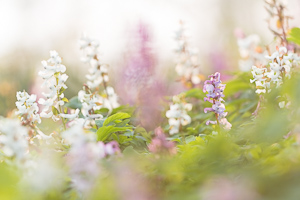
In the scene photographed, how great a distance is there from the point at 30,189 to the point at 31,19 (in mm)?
8391

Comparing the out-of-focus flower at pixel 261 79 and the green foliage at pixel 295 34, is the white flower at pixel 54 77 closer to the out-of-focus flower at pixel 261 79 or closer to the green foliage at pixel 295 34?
the out-of-focus flower at pixel 261 79

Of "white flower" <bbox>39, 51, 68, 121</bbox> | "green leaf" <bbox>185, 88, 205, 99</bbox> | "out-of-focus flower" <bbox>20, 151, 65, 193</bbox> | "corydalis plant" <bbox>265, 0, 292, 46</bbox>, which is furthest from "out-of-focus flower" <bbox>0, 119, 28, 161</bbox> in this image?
"corydalis plant" <bbox>265, 0, 292, 46</bbox>

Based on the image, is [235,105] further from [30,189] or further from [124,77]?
[30,189]

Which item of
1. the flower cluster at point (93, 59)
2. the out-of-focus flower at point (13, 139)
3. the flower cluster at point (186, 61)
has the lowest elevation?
the out-of-focus flower at point (13, 139)

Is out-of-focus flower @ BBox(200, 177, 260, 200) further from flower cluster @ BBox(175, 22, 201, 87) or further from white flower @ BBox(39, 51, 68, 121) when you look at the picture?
flower cluster @ BBox(175, 22, 201, 87)

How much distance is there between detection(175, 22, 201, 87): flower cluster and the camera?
4392 millimetres

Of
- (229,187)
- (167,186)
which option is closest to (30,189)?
(167,186)

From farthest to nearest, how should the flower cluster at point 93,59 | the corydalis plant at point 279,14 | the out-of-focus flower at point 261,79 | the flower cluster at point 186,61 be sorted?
the flower cluster at point 186,61 < the corydalis plant at point 279,14 < the flower cluster at point 93,59 < the out-of-focus flower at point 261,79

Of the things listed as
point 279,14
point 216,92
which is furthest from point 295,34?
point 279,14

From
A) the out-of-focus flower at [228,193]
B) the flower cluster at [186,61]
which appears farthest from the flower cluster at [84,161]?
the flower cluster at [186,61]

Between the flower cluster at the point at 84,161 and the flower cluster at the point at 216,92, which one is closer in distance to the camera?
the flower cluster at the point at 84,161

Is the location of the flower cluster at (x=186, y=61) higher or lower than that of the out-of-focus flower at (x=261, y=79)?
higher

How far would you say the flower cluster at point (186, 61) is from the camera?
439 centimetres

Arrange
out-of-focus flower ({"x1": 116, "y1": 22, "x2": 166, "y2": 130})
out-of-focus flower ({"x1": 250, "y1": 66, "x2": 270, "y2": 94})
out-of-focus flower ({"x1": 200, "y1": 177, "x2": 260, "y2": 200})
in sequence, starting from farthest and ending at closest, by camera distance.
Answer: out-of-focus flower ({"x1": 250, "y1": 66, "x2": 270, "y2": 94}) < out-of-focus flower ({"x1": 116, "y1": 22, "x2": 166, "y2": 130}) < out-of-focus flower ({"x1": 200, "y1": 177, "x2": 260, "y2": 200})
